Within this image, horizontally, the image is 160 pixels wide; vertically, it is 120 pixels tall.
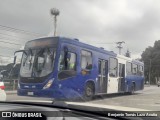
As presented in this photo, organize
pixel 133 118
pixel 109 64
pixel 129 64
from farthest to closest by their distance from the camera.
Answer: pixel 129 64, pixel 109 64, pixel 133 118

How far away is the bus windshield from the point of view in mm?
14414

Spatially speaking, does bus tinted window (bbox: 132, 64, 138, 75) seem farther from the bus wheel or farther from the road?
the bus wheel

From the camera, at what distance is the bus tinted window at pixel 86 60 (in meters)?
15.8

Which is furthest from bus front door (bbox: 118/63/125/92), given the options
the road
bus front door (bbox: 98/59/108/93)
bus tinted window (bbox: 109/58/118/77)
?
bus front door (bbox: 98/59/108/93)

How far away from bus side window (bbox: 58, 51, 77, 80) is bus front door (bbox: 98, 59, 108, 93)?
9.12 feet

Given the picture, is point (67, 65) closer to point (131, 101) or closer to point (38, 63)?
point (38, 63)

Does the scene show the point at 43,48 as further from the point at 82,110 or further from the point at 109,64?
the point at 82,110

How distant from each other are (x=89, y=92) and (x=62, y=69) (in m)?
2.65

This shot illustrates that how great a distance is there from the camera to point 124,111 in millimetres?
2951

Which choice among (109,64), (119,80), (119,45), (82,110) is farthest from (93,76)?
(119,45)

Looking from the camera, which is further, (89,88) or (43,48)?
(89,88)

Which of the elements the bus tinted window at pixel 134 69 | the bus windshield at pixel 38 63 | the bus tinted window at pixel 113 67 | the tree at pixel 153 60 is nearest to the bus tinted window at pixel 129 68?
the bus tinted window at pixel 134 69

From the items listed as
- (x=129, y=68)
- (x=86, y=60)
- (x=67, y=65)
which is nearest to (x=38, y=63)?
(x=67, y=65)

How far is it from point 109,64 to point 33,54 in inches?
188
